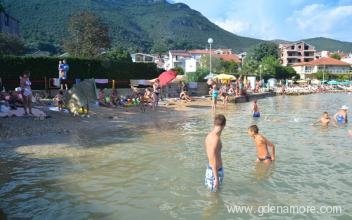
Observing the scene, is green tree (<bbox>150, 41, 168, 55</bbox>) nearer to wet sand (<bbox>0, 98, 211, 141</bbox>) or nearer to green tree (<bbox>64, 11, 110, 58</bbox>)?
green tree (<bbox>64, 11, 110, 58</bbox>)

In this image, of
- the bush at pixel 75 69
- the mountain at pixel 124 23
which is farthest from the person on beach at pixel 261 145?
the mountain at pixel 124 23

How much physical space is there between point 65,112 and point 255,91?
122 feet

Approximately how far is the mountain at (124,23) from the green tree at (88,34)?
23.9m

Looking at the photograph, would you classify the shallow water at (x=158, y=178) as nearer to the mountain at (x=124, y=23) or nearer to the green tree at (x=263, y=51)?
the mountain at (x=124, y=23)

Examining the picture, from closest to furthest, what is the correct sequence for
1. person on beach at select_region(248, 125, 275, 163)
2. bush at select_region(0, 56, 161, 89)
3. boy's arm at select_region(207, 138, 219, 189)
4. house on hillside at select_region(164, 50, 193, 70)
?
boy's arm at select_region(207, 138, 219, 189), person on beach at select_region(248, 125, 275, 163), bush at select_region(0, 56, 161, 89), house on hillside at select_region(164, 50, 193, 70)

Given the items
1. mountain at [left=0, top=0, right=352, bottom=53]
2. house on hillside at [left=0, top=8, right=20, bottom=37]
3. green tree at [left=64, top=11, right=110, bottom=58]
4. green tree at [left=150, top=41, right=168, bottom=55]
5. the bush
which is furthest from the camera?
green tree at [left=150, top=41, right=168, bottom=55]

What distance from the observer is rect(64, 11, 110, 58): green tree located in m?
55.6

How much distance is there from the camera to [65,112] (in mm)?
19672

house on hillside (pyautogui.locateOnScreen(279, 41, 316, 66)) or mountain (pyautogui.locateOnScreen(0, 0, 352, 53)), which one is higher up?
mountain (pyautogui.locateOnScreen(0, 0, 352, 53))

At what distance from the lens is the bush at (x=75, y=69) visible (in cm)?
2597

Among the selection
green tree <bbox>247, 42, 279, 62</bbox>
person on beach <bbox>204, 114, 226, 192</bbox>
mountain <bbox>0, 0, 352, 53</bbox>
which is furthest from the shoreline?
green tree <bbox>247, 42, 279, 62</bbox>

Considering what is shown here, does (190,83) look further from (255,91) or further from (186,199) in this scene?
(186,199)

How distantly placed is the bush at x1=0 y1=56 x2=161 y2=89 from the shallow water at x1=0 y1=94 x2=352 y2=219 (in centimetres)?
1257

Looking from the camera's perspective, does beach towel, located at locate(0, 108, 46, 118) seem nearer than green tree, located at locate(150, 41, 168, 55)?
Yes
